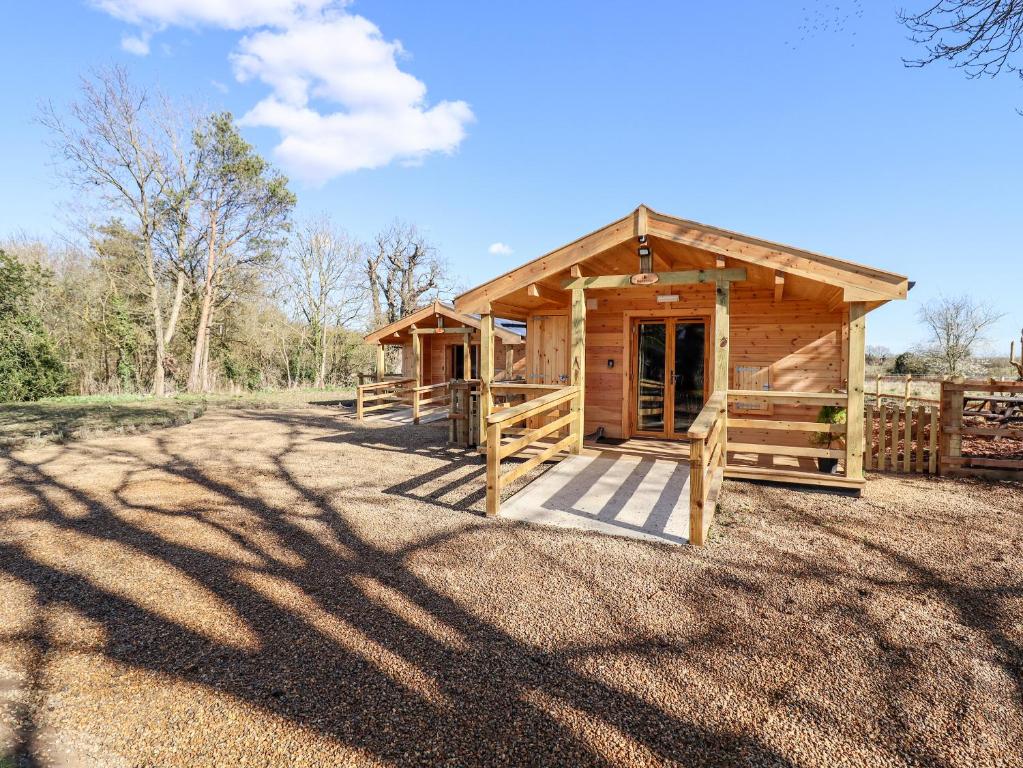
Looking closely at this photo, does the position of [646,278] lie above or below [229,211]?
below

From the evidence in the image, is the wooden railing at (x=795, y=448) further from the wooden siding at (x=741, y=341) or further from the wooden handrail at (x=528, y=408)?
the wooden handrail at (x=528, y=408)

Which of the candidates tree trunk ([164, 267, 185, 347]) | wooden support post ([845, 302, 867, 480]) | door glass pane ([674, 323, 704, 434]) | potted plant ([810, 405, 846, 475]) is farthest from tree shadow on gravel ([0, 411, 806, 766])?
tree trunk ([164, 267, 185, 347])

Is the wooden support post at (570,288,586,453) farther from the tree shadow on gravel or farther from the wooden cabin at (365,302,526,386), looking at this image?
the wooden cabin at (365,302,526,386)

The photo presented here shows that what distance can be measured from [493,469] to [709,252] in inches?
149

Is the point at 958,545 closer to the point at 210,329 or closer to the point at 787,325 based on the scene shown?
the point at 787,325

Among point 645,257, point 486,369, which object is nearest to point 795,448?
point 645,257

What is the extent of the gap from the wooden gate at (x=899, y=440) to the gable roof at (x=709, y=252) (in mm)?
2384

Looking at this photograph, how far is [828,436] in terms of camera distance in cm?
637

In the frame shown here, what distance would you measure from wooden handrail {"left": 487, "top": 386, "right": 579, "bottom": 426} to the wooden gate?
4.05m

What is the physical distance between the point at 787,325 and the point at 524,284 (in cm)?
397

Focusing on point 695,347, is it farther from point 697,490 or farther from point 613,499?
point 697,490

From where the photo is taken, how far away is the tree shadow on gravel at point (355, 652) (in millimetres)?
1963

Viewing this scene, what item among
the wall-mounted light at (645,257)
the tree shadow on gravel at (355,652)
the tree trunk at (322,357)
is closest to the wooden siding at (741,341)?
the wall-mounted light at (645,257)

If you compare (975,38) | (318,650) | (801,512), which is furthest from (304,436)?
(975,38)
